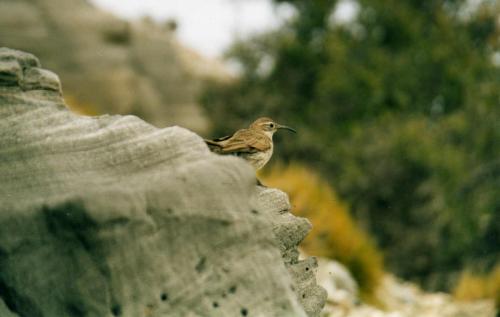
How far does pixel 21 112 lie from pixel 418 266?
13610mm

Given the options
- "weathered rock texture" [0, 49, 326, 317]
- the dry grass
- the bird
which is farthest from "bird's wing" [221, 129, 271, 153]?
the dry grass

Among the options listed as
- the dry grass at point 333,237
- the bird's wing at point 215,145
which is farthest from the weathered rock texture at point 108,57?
the bird's wing at point 215,145

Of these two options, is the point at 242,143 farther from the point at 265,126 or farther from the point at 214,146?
the point at 265,126

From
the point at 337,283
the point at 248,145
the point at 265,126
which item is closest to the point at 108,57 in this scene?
the point at 337,283

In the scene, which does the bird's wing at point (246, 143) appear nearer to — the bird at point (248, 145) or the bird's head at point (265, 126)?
the bird at point (248, 145)

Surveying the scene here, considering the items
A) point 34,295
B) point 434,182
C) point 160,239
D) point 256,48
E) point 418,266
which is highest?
point 256,48

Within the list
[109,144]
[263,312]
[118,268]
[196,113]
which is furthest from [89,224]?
[196,113]

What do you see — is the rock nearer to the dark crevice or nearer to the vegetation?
the vegetation

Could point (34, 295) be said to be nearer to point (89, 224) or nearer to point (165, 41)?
point (89, 224)

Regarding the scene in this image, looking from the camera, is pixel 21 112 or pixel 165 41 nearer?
pixel 21 112

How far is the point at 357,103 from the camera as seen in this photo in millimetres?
28438

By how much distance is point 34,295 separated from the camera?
550 cm

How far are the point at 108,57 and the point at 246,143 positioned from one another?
88.7 feet

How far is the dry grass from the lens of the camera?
14.0 metres
